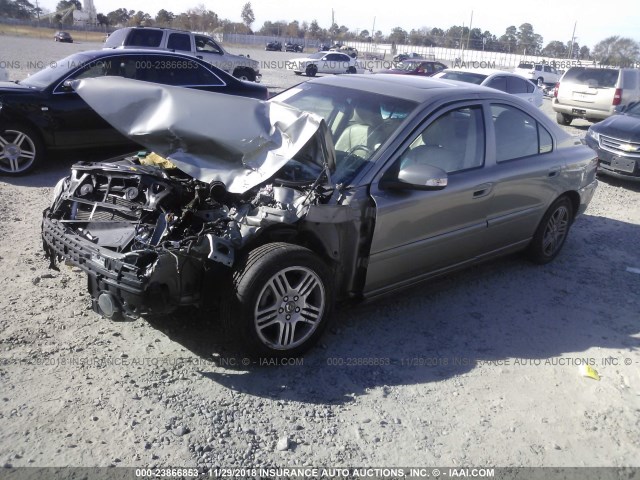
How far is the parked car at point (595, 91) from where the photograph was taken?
1473 cm

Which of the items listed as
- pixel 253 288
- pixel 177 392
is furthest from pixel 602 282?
pixel 177 392

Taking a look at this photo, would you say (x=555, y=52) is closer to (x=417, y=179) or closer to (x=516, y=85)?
(x=516, y=85)

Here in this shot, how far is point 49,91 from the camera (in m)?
7.23

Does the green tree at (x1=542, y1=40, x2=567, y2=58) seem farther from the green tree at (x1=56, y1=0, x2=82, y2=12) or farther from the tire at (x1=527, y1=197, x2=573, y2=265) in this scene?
the green tree at (x1=56, y1=0, x2=82, y2=12)

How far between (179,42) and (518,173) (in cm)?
1361

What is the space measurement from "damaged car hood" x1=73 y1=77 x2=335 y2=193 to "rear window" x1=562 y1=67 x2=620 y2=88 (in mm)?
14202

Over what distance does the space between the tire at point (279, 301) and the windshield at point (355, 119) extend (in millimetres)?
702

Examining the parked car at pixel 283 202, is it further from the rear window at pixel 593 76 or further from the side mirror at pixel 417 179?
the rear window at pixel 593 76

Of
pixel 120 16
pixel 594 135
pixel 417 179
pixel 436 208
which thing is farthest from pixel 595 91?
pixel 120 16

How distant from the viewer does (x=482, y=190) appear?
429cm

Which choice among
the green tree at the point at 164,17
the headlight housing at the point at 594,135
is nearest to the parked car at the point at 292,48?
the green tree at the point at 164,17

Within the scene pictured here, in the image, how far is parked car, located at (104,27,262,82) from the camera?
14.8 m

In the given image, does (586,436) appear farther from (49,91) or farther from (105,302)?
(49,91)

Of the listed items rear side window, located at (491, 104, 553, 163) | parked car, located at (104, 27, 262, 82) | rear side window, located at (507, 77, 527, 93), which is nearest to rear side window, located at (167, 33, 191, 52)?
parked car, located at (104, 27, 262, 82)
